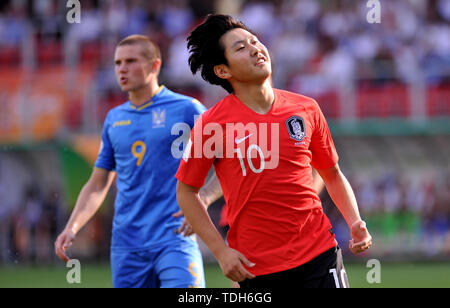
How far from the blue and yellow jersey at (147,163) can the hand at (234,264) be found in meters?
1.82

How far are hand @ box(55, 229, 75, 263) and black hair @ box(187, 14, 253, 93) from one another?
1.77 m

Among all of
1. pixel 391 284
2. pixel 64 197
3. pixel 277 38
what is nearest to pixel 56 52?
pixel 64 197

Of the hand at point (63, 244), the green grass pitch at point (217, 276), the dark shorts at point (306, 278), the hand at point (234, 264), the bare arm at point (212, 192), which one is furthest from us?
the green grass pitch at point (217, 276)

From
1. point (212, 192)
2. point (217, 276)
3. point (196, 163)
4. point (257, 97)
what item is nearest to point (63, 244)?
point (212, 192)

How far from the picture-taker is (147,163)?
6043 millimetres

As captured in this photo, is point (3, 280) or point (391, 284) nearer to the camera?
point (391, 284)

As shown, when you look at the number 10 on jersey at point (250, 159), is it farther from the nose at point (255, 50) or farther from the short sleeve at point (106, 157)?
the short sleeve at point (106, 157)

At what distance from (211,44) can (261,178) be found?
0.87 m

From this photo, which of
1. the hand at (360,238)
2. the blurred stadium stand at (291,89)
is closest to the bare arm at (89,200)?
the hand at (360,238)

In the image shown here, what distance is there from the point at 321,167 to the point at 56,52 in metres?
16.7

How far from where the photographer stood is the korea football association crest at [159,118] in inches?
243

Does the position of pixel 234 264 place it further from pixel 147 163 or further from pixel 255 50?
pixel 147 163
